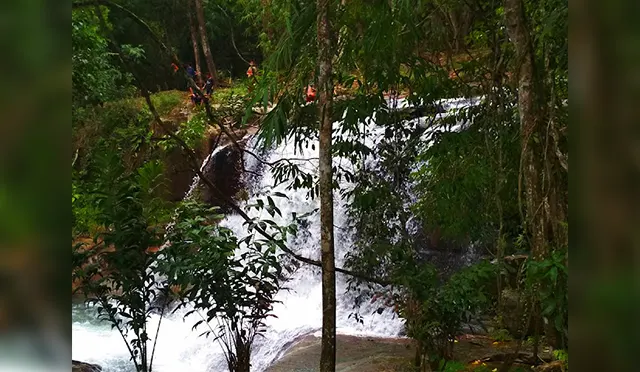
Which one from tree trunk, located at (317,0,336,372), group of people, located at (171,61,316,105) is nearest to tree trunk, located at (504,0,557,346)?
tree trunk, located at (317,0,336,372)

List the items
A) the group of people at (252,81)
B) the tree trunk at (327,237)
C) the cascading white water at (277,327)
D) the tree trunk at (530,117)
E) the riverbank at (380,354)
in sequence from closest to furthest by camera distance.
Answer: the tree trunk at (530,117)
the tree trunk at (327,237)
the group of people at (252,81)
the riverbank at (380,354)
the cascading white water at (277,327)

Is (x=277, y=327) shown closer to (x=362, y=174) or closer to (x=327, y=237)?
(x=362, y=174)

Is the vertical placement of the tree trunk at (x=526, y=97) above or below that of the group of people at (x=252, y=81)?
below

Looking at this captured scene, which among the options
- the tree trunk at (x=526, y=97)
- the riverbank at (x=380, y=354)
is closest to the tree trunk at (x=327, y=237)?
the tree trunk at (x=526, y=97)

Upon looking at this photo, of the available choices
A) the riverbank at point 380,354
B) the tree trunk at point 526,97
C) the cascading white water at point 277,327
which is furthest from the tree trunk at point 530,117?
the cascading white water at point 277,327

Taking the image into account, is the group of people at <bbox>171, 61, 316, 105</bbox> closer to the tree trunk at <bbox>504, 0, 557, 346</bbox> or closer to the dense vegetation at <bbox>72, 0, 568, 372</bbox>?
the dense vegetation at <bbox>72, 0, 568, 372</bbox>

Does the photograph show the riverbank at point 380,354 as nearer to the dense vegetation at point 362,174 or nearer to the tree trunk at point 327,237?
the dense vegetation at point 362,174

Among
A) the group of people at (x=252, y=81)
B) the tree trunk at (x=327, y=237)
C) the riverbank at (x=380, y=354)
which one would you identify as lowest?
the riverbank at (x=380, y=354)

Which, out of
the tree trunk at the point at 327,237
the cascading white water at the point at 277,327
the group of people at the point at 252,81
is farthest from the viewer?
the cascading white water at the point at 277,327

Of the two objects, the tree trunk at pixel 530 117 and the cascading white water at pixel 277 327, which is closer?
the tree trunk at pixel 530 117

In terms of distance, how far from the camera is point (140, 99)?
11367 millimetres

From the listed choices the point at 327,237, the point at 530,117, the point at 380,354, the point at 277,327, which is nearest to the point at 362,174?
the point at 327,237
